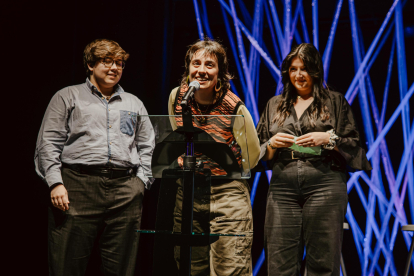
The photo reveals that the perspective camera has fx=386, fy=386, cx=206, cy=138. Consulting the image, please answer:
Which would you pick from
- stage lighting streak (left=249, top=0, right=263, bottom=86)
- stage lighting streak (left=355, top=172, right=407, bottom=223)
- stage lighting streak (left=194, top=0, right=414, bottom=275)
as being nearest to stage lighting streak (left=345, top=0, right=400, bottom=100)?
stage lighting streak (left=194, top=0, right=414, bottom=275)

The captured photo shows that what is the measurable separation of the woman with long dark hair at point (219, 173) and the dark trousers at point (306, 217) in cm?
25

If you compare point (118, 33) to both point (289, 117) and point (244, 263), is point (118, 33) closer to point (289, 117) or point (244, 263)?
point (289, 117)

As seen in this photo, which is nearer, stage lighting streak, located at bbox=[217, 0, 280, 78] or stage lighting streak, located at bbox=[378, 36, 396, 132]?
stage lighting streak, located at bbox=[378, 36, 396, 132]

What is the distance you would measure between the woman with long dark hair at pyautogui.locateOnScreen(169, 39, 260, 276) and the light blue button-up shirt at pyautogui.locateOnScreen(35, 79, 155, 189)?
1.41 feet

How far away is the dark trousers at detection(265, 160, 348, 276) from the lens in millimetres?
2014

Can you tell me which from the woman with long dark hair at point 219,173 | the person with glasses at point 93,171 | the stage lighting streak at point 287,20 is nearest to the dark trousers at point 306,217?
the woman with long dark hair at point 219,173

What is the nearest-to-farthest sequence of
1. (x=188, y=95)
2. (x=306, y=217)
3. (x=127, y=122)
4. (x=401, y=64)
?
(x=188, y=95), (x=306, y=217), (x=127, y=122), (x=401, y=64)

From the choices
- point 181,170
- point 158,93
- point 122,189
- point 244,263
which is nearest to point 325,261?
point 244,263

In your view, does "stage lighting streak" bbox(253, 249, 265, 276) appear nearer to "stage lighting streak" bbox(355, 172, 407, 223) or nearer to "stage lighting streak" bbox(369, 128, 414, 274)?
"stage lighting streak" bbox(369, 128, 414, 274)

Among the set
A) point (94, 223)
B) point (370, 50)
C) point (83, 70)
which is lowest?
point (94, 223)

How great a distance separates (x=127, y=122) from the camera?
2.51 metres

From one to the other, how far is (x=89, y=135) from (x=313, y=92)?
4.53 ft

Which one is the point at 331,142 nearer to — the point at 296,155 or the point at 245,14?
the point at 296,155

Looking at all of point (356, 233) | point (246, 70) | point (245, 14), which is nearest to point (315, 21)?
point (245, 14)
